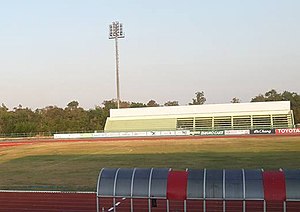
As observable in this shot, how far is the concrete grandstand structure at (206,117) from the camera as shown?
73625mm

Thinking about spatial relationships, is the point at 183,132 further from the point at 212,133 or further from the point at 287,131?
the point at 287,131

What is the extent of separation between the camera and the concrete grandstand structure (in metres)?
73.6

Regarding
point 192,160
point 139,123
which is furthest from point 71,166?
point 139,123

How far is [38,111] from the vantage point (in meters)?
108

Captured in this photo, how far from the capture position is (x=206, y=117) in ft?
258

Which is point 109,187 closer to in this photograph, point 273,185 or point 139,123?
point 273,185

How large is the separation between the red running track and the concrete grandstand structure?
5246 centimetres

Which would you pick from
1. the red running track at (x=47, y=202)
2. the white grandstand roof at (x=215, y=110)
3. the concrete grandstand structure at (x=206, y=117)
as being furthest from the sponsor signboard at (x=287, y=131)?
the red running track at (x=47, y=202)

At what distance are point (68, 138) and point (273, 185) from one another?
62178mm

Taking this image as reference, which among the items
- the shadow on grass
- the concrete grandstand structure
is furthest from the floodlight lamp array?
the shadow on grass

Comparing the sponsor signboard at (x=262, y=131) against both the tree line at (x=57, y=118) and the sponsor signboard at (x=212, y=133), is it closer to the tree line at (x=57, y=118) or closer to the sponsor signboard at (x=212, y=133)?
the sponsor signboard at (x=212, y=133)

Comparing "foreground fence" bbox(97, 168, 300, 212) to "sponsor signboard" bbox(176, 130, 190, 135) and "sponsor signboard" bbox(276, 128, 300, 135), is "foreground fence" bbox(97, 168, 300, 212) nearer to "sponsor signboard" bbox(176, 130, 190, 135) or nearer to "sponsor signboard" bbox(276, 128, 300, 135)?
"sponsor signboard" bbox(276, 128, 300, 135)

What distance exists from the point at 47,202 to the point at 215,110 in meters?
63.7

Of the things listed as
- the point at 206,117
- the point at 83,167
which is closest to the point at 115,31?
the point at 206,117
